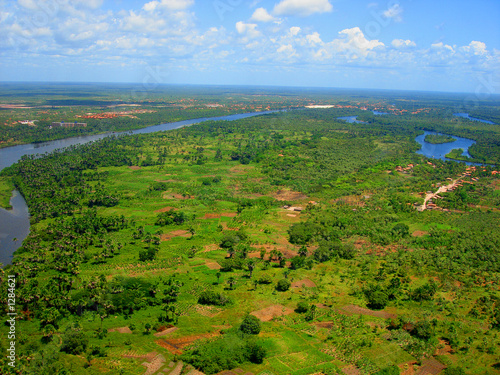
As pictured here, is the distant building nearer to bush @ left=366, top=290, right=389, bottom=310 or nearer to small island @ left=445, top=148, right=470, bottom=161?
small island @ left=445, top=148, right=470, bottom=161

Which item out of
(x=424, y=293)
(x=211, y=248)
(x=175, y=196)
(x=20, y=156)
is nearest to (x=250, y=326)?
(x=424, y=293)

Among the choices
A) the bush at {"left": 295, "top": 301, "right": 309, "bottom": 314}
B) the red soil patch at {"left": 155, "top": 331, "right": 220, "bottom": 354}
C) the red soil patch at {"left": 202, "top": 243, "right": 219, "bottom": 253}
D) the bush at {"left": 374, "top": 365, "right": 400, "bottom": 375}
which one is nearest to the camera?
the bush at {"left": 374, "top": 365, "right": 400, "bottom": 375}

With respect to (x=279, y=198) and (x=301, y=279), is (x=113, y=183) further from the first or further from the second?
(x=301, y=279)

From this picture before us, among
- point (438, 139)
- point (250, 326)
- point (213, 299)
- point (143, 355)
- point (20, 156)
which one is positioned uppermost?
point (438, 139)

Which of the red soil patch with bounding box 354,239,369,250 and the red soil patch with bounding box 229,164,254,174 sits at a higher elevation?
the red soil patch with bounding box 229,164,254,174

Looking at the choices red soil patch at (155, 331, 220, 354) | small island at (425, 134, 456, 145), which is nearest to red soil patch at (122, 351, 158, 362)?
red soil patch at (155, 331, 220, 354)

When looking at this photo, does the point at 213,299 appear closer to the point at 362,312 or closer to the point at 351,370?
the point at 351,370

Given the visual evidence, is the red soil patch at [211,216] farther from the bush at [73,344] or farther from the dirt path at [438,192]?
the dirt path at [438,192]
